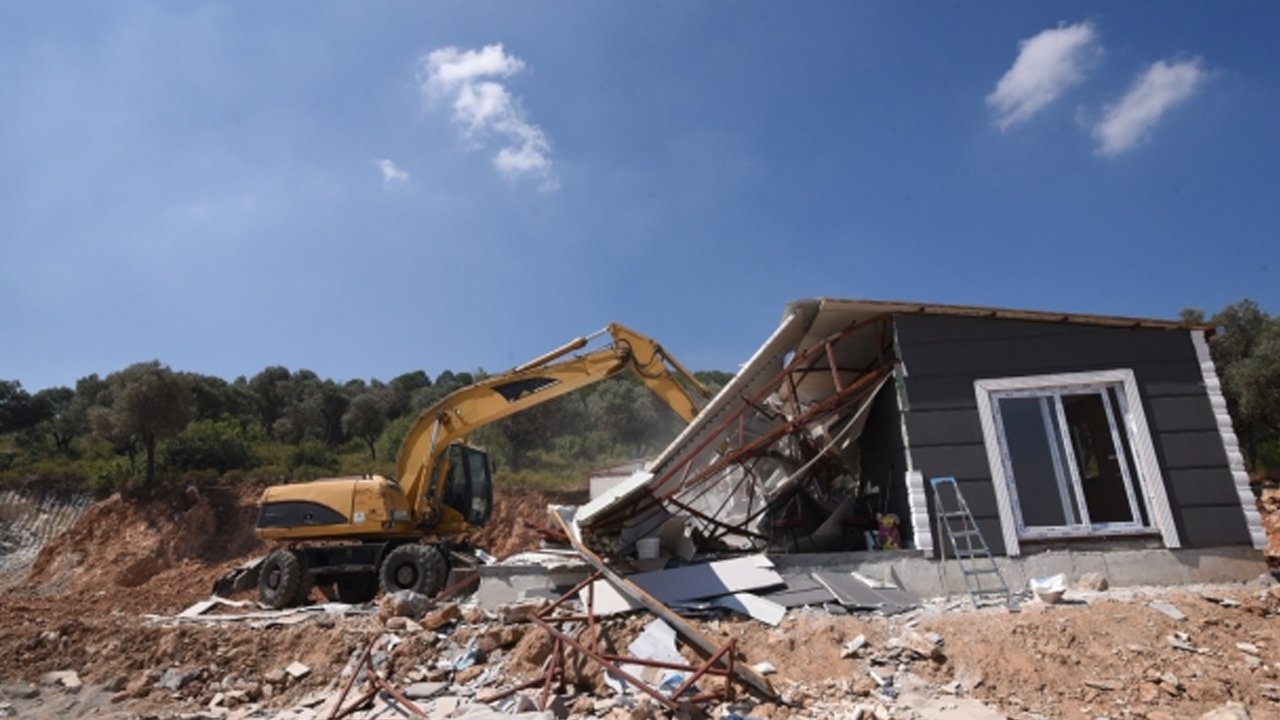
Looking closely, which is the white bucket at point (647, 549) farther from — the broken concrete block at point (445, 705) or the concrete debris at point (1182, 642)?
the concrete debris at point (1182, 642)

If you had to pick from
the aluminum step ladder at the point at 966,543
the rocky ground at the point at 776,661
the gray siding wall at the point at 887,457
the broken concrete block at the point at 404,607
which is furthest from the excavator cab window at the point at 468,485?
the aluminum step ladder at the point at 966,543

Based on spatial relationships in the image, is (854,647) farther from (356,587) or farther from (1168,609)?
(356,587)

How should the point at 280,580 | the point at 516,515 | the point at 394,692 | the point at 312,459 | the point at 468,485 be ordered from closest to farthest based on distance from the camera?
the point at 394,692 → the point at 280,580 → the point at 468,485 → the point at 516,515 → the point at 312,459

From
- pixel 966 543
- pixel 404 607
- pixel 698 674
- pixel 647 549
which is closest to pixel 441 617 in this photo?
pixel 404 607

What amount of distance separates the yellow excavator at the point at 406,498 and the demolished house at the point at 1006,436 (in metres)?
2.60

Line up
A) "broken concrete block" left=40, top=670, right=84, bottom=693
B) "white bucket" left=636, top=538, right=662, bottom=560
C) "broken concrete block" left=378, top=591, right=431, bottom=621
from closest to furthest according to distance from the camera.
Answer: "broken concrete block" left=40, top=670, right=84, bottom=693
"broken concrete block" left=378, top=591, right=431, bottom=621
"white bucket" left=636, top=538, right=662, bottom=560

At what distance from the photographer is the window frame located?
8.12 metres

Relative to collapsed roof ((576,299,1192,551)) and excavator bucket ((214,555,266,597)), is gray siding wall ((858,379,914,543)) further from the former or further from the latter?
excavator bucket ((214,555,266,597))

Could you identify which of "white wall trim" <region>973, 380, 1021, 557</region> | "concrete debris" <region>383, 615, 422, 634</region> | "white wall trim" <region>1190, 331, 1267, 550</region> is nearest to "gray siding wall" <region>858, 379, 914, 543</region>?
"white wall trim" <region>973, 380, 1021, 557</region>

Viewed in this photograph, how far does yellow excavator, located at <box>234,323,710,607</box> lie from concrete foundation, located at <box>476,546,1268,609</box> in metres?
4.12

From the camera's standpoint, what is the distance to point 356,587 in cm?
1207

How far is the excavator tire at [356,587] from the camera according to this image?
12.0 metres

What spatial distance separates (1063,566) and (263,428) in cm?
4427

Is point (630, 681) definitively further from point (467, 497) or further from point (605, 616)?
point (467, 497)
